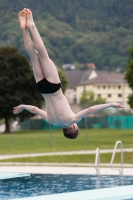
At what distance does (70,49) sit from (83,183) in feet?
603

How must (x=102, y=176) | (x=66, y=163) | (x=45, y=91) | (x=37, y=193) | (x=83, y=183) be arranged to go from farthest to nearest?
(x=66, y=163)
(x=102, y=176)
(x=83, y=183)
(x=37, y=193)
(x=45, y=91)

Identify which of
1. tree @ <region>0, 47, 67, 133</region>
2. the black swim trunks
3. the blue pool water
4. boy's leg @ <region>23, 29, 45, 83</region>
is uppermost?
tree @ <region>0, 47, 67, 133</region>

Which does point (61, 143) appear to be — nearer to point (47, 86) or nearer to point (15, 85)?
point (47, 86)

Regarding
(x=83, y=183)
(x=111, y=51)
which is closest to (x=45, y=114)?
(x=83, y=183)

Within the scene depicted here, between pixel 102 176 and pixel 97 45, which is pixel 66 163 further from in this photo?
pixel 97 45

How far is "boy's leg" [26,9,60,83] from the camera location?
8.72 meters

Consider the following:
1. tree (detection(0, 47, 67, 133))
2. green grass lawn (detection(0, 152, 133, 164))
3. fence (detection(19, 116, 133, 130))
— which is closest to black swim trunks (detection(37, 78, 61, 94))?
green grass lawn (detection(0, 152, 133, 164))

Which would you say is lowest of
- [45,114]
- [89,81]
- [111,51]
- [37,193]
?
[37,193]

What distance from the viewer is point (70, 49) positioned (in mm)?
197625

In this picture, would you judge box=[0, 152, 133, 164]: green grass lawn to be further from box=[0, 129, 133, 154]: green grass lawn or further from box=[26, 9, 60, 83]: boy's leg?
box=[26, 9, 60, 83]: boy's leg

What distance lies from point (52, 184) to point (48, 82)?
21.9ft

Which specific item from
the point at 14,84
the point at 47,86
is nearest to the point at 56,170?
the point at 47,86

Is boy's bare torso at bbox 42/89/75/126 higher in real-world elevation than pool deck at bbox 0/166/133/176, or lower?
higher

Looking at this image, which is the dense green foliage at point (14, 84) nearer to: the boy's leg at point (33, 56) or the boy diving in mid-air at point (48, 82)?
the boy diving in mid-air at point (48, 82)
